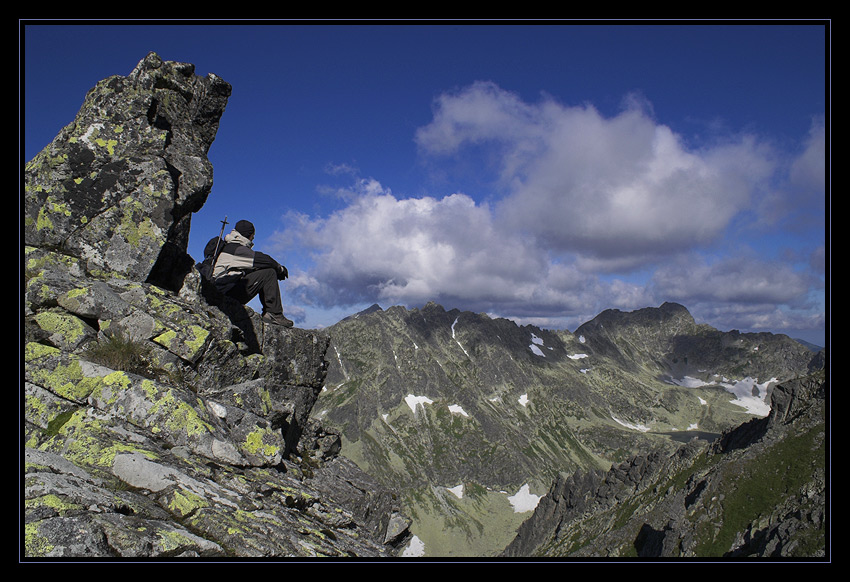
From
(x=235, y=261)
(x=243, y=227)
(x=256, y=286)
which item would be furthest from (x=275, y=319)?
(x=243, y=227)

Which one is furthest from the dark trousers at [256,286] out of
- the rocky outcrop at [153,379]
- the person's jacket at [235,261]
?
the rocky outcrop at [153,379]

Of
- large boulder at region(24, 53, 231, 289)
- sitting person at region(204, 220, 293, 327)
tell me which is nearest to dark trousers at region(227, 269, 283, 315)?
sitting person at region(204, 220, 293, 327)

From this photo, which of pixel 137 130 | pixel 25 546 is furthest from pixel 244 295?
pixel 25 546

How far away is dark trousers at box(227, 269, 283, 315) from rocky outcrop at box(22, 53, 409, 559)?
0.64 metres

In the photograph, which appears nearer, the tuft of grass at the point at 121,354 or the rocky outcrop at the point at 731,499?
the tuft of grass at the point at 121,354

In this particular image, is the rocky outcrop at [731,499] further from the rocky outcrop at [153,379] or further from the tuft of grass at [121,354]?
the tuft of grass at [121,354]

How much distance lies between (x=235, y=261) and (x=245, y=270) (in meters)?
0.63

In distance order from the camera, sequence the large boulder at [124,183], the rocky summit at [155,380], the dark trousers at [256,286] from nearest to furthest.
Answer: the rocky summit at [155,380], the large boulder at [124,183], the dark trousers at [256,286]

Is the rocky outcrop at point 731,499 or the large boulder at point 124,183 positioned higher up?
the large boulder at point 124,183

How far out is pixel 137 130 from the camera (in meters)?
16.4

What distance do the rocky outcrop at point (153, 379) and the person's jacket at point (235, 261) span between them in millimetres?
908

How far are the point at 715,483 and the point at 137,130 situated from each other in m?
94.9

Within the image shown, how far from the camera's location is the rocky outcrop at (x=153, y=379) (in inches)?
281
